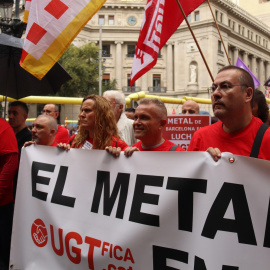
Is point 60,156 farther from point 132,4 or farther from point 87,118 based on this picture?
point 132,4

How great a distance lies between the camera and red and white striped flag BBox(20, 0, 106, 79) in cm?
335

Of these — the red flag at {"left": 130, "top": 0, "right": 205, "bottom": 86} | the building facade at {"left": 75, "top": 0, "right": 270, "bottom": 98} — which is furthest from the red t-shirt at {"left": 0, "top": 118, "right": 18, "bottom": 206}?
the building facade at {"left": 75, "top": 0, "right": 270, "bottom": 98}

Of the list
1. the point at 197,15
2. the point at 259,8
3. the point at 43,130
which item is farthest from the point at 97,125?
the point at 259,8

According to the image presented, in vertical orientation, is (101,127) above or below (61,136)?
above

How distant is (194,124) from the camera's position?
5.50 m

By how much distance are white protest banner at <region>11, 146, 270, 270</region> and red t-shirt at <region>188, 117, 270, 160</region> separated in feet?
0.68

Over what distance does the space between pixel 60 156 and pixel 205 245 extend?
1.47 m

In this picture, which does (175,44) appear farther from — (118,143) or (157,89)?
(118,143)

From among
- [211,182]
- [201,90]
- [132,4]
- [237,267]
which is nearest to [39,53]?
[211,182]

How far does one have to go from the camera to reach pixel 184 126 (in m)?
5.54

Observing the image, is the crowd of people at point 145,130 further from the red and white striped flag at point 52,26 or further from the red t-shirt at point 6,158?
the red and white striped flag at point 52,26

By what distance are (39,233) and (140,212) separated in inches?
38.3

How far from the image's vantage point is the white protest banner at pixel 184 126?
550 centimetres

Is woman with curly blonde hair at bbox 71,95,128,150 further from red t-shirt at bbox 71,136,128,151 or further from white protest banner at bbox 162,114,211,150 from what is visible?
white protest banner at bbox 162,114,211,150
